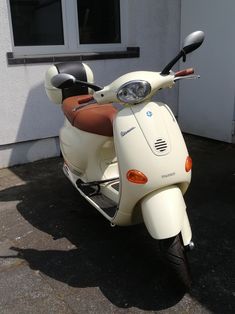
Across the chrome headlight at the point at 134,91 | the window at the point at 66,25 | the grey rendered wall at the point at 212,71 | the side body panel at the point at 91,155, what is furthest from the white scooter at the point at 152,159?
the grey rendered wall at the point at 212,71

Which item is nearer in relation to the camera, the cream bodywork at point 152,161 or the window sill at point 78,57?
the cream bodywork at point 152,161

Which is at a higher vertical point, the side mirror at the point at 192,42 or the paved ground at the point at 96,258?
the side mirror at the point at 192,42

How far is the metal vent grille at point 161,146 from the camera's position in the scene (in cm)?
222

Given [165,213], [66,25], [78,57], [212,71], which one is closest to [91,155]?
[165,213]

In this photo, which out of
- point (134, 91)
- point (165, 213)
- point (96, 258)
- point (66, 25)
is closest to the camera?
point (165, 213)

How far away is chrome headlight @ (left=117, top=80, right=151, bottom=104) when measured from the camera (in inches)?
86.0

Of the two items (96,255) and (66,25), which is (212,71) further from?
(96,255)

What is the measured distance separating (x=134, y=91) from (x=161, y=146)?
374mm

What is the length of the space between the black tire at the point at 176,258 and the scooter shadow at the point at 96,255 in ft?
0.45

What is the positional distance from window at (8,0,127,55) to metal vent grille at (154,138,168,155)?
2.85m

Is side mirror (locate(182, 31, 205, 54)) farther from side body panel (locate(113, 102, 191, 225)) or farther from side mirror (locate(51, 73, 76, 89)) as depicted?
side mirror (locate(51, 73, 76, 89))

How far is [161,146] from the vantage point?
2230 mm

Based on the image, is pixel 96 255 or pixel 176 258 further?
pixel 96 255

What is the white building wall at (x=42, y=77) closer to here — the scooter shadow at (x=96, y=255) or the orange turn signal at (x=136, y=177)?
the scooter shadow at (x=96, y=255)
